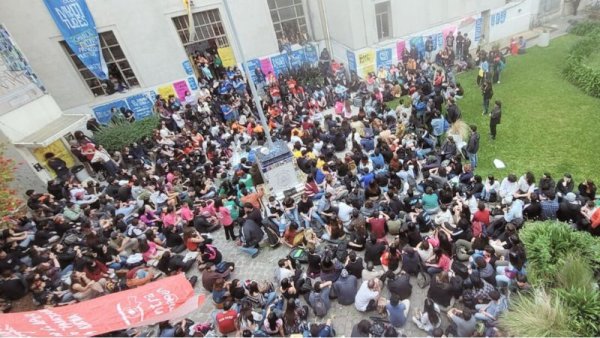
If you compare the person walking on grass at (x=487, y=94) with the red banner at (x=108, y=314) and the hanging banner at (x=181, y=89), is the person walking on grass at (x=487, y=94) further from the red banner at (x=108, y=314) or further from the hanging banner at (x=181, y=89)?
the hanging banner at (x=181, y=89)

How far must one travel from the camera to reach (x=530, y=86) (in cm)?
1558

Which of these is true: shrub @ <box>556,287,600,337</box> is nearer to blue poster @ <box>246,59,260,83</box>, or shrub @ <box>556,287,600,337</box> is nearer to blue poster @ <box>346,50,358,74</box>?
blue poster @ <box>346,50,358,74</box>

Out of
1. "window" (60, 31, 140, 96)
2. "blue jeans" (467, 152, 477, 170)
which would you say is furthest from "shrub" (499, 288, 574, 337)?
"window" (60, 31, 140, 96)

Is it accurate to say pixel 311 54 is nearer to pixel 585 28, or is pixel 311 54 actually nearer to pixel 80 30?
pixel 80 30

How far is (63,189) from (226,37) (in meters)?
11.9

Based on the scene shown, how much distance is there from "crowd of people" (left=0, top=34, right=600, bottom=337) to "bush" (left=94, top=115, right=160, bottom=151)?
57 centimetres

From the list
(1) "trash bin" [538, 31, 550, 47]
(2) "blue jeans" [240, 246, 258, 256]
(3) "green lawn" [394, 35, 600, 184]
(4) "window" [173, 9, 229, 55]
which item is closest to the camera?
(2) "blue jeans" [240, 246, 258, 256]

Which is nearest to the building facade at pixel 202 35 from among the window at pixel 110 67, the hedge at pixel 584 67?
the window at pixel 110 67

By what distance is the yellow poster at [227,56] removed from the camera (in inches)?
791

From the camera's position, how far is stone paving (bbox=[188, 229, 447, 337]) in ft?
22.8

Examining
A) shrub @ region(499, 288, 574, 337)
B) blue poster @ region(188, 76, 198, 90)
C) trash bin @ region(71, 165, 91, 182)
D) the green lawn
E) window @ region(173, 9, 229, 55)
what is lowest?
the green lawn

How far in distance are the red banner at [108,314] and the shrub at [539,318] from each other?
492 cm

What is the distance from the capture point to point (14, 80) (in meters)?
13.5

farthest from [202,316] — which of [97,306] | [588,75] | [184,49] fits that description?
[588,75]
